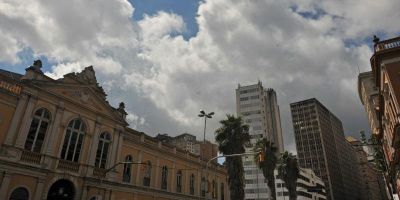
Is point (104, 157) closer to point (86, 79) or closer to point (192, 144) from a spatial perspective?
point (86, 79)

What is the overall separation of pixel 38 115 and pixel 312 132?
515ft

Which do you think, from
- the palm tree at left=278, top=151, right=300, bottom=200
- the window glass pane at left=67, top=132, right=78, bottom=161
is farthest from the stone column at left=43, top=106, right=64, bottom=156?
the palm tree at left=278, top=151, right=300, bottom=200

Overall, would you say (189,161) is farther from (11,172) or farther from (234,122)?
(11,172)

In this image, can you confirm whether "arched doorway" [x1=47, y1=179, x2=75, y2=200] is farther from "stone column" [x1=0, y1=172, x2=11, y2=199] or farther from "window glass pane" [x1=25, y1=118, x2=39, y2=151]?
"window glass pane" [x1=25, y1=118, x2=39, y2=151]

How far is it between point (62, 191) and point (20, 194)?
342cm

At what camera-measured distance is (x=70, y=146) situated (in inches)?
1026

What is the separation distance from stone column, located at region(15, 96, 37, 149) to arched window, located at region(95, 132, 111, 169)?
7.21 meters

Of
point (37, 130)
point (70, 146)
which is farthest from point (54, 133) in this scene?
point (70, 146)

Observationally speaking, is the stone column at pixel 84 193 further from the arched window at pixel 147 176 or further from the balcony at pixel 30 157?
the arched window at pixel 147 176

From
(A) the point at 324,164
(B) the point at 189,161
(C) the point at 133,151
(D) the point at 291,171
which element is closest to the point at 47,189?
(C) the point at 133,151

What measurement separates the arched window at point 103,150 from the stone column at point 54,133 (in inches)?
178

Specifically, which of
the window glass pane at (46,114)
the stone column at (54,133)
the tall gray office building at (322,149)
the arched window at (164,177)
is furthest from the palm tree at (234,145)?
the tall gray office building at (322,149)

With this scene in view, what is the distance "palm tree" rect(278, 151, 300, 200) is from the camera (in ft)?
160

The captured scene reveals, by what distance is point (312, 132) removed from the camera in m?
160
